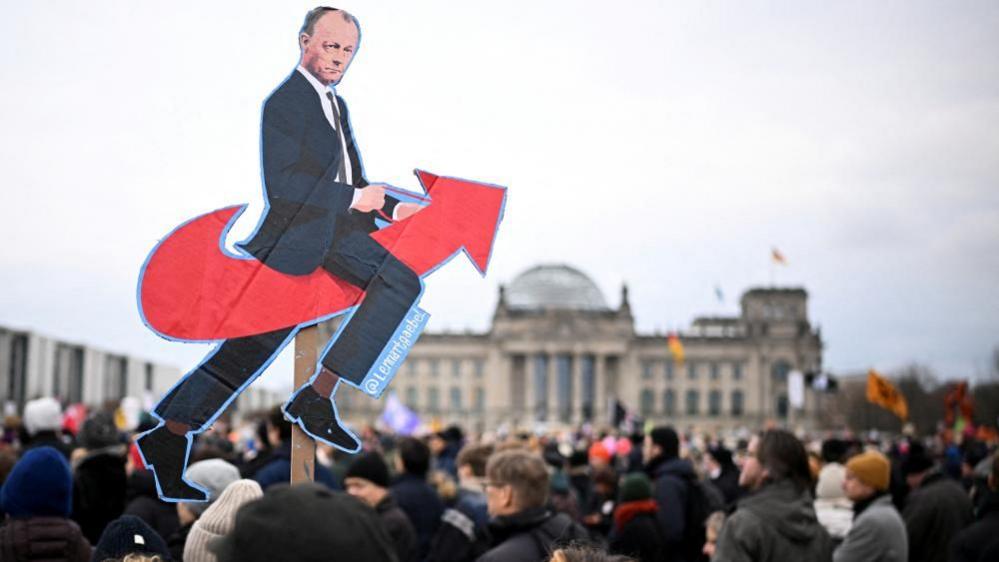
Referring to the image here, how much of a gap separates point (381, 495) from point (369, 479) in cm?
13

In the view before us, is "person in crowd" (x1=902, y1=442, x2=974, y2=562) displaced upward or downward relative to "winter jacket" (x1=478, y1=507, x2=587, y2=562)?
downward

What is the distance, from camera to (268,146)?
14.5 ft

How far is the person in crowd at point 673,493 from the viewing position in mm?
8328

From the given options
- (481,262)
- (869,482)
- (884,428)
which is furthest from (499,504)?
(884,428)

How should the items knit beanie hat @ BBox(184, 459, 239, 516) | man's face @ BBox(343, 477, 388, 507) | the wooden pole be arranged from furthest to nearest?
1. man's face @ BBox(343, 477, 388, 507)
2. knit beanie hat @ BBox(184, 459, 239, 516)
3. the wooden pole

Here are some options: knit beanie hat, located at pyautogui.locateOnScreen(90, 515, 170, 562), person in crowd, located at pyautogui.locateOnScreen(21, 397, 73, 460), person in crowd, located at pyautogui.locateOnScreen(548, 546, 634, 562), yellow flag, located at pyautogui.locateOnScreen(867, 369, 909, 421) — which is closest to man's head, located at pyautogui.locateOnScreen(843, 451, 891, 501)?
person in crowd, located at pyautogui.locateOnScreen(548, 546, 634, 562)

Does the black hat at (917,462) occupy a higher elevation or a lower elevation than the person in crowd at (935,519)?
higher

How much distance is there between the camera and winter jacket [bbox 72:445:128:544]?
24.9 feet

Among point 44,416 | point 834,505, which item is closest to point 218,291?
point 44,416

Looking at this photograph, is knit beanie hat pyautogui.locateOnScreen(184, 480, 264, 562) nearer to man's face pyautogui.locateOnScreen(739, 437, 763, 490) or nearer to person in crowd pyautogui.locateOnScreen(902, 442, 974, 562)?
man's face pyautogui.locateOnScreen(739, 437, 763, 490)

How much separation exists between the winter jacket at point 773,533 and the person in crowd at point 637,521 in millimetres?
2048

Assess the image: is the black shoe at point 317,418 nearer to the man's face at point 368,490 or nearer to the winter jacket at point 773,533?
the winter jacket at point 773,533

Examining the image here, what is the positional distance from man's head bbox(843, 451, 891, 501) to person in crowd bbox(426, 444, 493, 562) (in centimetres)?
237

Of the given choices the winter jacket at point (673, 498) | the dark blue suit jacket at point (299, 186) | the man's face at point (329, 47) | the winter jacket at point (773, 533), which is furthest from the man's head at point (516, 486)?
the winter jacket at point (673, 498)
